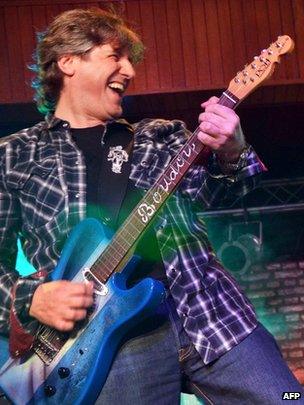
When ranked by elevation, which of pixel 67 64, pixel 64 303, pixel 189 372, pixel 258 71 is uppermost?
pixel 67 64

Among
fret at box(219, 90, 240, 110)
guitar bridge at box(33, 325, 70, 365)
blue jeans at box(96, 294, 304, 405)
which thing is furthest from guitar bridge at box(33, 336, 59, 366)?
fret at box(219, 90, 240, 110)

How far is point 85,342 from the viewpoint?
159 centimetres

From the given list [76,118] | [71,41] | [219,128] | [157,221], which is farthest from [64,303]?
[71,41]

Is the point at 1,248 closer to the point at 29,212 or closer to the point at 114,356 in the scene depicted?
the point at 29,212

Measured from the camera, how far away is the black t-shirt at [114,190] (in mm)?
1748

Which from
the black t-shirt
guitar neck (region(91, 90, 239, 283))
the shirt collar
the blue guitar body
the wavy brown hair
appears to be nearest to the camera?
the blue guitar body

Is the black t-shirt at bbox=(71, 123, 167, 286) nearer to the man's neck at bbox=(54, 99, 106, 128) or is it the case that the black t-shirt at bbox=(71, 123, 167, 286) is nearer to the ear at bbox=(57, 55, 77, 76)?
the man's neck at bbox=(54, 99, 106, 128)

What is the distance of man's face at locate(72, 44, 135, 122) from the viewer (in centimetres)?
200

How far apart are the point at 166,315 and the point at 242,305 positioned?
8.6 inches

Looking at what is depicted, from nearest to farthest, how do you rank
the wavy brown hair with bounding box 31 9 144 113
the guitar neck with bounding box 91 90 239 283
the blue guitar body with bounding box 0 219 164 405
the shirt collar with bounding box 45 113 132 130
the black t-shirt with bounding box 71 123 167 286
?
the blue guitar body with bounding box 0 219 164 405 < the guitar neck with bounding box 91 90 239 283 < the black t-shirt with bounding box 71 123 167 286 < the shirt collar with bounding box 45 113 132 130 < the wavy brown hair with bounding box 31 9 144 113

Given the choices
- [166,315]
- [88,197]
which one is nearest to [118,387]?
[166,315]

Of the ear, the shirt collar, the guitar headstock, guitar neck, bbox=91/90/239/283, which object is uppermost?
the ear

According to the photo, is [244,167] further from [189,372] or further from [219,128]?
Result: [189,372]

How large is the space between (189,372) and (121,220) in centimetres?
49
